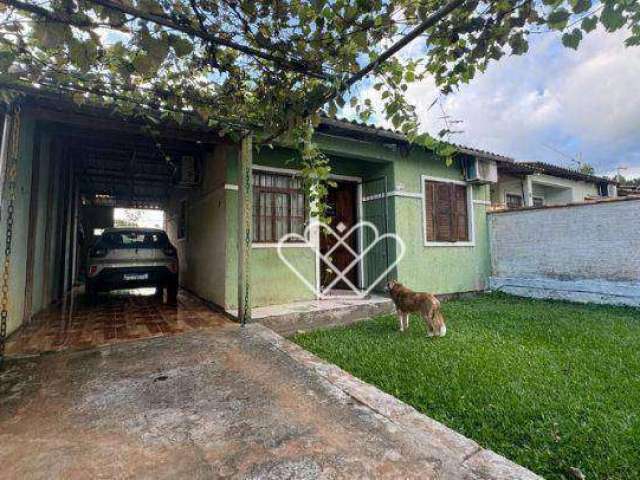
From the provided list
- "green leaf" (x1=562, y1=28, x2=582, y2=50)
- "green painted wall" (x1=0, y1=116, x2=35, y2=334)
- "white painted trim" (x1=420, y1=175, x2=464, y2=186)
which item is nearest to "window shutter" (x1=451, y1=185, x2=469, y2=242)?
"white painted trim" (x1=420, y1=175, x2=464, y2=186)

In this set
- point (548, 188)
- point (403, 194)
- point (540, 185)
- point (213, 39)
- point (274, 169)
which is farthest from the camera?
point (548, 188)

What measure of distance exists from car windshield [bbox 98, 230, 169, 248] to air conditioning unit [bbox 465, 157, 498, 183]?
23.4 feet

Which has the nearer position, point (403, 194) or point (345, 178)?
point (403, 194)

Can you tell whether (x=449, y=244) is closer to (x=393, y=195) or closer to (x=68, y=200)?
(x=393, y=195)

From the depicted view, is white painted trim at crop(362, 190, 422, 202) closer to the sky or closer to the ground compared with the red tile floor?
closer to the sky

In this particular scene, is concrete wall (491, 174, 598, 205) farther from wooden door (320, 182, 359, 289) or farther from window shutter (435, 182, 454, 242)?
wooden door (320, 182, 359, 289)

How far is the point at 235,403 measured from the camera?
→ 7.70 feet

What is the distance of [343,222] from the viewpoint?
24.4 ft

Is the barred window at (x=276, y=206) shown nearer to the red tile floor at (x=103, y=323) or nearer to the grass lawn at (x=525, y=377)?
the red tile floor at (x=103, y=323)

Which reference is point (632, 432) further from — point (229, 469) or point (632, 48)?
point (229, 469)

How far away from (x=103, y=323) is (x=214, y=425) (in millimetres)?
3796

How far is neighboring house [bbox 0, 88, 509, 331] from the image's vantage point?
4.74 m

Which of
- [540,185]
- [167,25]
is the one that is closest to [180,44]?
[167,25]

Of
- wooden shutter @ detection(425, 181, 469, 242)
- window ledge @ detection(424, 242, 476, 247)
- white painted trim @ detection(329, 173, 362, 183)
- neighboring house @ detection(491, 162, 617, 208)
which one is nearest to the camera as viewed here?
white painted trim @ detection(329, 173, 362, 183)
